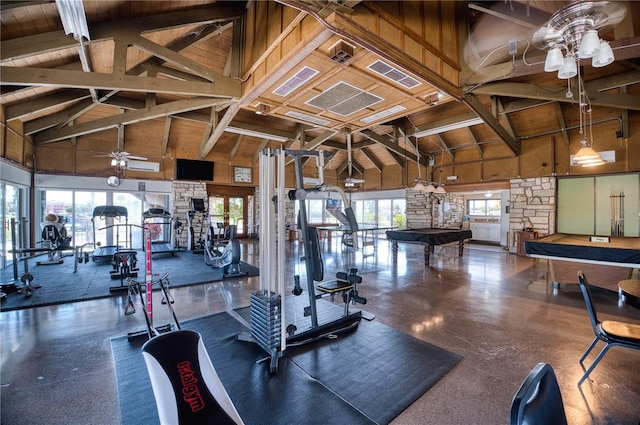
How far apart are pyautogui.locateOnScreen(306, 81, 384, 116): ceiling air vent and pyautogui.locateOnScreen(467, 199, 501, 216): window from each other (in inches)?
373

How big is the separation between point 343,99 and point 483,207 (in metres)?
10.1

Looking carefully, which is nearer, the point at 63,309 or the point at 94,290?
the point at 63,309

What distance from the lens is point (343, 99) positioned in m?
4.24

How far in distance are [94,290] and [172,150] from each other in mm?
6738

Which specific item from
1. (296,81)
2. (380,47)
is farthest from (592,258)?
(296,81)

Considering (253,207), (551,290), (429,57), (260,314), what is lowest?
(551,290)

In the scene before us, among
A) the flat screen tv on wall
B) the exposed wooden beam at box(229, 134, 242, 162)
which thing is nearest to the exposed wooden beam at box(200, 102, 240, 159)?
the flat screen tv on wall

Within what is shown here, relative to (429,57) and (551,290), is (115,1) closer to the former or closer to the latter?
(429,57)

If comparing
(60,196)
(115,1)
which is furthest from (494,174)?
(60,196)

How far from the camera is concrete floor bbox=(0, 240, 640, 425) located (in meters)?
2.01

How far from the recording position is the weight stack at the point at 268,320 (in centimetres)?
263

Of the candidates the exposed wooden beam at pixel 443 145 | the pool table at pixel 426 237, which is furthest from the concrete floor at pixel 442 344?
the exposed wooden beam at pixel 443 145

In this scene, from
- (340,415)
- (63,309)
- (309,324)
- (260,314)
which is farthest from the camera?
(63,309)

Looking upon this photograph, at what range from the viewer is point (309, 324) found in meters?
3.47
